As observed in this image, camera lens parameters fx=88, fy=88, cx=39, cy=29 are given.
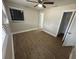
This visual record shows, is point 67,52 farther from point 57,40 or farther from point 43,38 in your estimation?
point 43,38

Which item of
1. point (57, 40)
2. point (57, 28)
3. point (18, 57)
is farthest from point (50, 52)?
point (18, 57)

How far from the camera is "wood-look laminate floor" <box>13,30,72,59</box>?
1661mm

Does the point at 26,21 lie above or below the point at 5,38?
above

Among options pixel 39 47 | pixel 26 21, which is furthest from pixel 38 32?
pixel 26 21

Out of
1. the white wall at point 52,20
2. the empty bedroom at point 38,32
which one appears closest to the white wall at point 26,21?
the empty bedroom at point 38,32

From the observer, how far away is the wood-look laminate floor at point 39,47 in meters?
1.66

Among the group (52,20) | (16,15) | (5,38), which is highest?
(16,15)

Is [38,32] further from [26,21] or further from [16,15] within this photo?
[16,15]

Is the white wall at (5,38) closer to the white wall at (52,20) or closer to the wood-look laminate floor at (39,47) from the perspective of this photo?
the wood-look laminate floor at (39,47)

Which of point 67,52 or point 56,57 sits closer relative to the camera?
point 67,52

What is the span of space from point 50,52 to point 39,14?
0.86 meters

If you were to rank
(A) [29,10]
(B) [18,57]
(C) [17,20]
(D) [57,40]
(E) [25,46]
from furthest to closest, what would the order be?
(D) [57,40]
(E) [25,46]
(B) [18,57]
(A) [29,10]
(C) [17,20]

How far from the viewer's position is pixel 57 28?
203cm

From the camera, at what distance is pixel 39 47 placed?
2.01 meters
